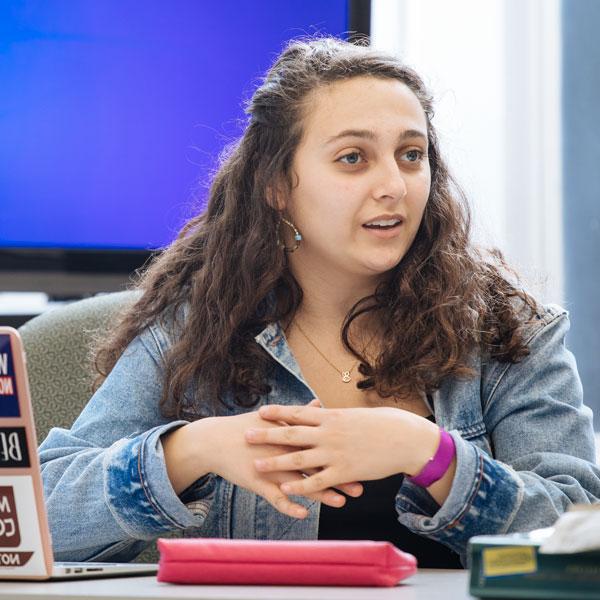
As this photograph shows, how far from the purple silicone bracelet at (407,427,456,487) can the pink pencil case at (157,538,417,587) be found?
235 millimetres

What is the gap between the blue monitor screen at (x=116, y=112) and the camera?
6.82ft

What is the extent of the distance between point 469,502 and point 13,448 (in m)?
0.49

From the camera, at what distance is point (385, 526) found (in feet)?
4.79

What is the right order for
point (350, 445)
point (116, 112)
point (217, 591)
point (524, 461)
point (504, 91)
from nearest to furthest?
point (217, 591)
point (350, 445)
point (524, 461)
point (116, 112)
point (504, 91)

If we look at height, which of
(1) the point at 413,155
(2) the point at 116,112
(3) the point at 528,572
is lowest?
(3) the point at 528,572

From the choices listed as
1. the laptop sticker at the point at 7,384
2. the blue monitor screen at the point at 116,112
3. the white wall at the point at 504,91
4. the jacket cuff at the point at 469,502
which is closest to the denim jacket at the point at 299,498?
the jacket cuff at the point at 469,502

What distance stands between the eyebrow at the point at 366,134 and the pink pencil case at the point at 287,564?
678mm

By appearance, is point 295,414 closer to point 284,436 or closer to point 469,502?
point 284,436

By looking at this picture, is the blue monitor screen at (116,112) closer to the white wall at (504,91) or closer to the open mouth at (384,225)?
the white wall at (504,91)

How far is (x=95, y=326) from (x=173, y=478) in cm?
56

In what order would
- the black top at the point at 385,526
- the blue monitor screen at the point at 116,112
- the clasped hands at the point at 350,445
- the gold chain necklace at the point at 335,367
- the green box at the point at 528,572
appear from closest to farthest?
the green box at the point at 528,572, the clasped hands at the point at 350,445, the black top at the point at 385,526, the gold chain necklace at the point at 335,367, the blue monitor screen at the point at 116,112

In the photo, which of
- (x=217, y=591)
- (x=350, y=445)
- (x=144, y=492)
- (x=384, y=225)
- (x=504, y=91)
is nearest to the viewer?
(x=217, y=591)

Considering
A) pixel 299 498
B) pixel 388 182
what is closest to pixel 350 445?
pixel 299 498

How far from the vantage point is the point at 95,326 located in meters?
1.83
